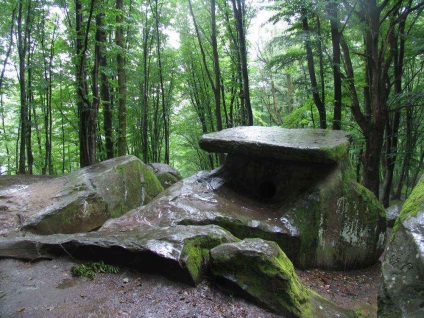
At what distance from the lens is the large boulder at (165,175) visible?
30.1 feet

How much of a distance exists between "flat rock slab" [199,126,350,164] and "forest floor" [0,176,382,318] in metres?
3.01

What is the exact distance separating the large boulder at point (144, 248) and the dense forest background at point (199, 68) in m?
4.35

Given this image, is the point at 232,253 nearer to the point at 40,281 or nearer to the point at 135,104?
the point at 40,281

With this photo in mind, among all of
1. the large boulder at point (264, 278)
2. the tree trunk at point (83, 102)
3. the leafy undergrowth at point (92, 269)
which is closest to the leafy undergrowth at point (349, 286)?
the large boulder at point (264, 278)

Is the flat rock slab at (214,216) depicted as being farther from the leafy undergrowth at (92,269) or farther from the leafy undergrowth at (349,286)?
the leafy undergrowth at (92,269)

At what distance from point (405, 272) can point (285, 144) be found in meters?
3.41

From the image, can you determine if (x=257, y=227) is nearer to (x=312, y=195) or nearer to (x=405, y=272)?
(x=312, y=195)

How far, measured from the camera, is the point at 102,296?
8.45ft

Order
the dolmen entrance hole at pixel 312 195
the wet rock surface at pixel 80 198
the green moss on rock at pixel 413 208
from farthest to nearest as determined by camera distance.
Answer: the dolmen entrance hole at pixel 312 195, the wet rock surface at pixel 80 198, the green moss on rock at pixel 413 208

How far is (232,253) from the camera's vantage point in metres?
2.82

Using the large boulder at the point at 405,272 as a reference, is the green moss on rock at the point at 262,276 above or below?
below

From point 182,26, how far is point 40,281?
11.7m

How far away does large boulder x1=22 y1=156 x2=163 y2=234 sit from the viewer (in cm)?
461

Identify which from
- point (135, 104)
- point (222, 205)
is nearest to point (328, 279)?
point (222, 205)
